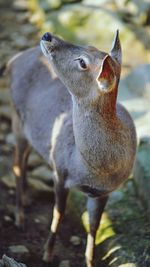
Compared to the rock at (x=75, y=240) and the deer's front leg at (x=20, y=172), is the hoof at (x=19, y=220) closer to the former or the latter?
the deer's front leg at (x=20, y=172)

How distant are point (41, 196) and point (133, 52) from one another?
269cm

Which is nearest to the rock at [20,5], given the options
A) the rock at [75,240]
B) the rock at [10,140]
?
the rock at [10,140]

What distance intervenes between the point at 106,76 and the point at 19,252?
1590mm

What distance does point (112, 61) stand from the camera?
133 inches

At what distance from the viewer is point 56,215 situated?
4234 millimetres

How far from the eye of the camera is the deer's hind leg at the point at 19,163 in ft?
15.8

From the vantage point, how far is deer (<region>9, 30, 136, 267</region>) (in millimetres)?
3422

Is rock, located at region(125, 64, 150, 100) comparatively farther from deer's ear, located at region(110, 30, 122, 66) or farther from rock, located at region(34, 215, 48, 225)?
deer's ear, located at region(110, 30, 122, 66)

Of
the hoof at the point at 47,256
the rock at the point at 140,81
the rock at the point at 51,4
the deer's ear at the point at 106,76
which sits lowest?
the hoof at the point at 47,256

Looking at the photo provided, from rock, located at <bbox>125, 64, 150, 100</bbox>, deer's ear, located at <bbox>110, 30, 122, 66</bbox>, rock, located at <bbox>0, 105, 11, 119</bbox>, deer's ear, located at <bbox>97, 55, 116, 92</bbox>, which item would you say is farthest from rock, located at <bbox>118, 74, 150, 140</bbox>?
deer's ear, located at <bbox>97, 55, 116, 92</bbox>

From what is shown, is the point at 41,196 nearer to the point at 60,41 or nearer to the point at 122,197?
the point at 122,197

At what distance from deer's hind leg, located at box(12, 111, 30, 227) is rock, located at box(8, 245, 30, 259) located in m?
0.47

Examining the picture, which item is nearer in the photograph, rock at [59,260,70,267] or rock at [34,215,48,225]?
rock at [59,260,70,267]

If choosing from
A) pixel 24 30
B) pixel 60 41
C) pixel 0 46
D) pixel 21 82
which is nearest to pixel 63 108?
pixel 21 82
